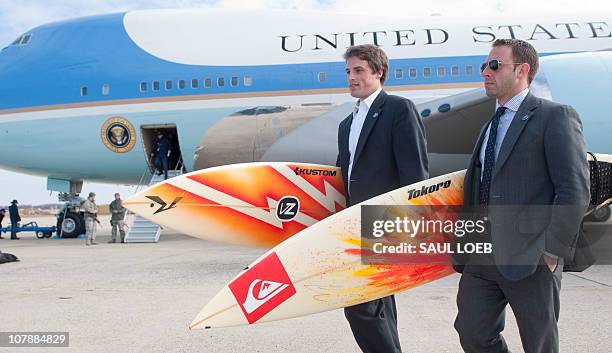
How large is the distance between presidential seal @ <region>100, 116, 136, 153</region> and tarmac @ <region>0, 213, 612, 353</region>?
4.81 meters

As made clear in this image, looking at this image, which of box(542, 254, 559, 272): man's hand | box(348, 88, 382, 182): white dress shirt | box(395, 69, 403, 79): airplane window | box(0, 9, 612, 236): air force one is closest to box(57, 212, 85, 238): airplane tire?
box(0, 9, 612, 236): air force one

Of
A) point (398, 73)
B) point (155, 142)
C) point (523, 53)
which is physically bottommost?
point (523, 53)

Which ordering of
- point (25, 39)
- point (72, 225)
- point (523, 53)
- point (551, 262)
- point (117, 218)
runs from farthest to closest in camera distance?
1. point (72, 225)
2. point (117, 218)
3. point (25, 39)
4. point (523, 53)
5. point (551, 262)

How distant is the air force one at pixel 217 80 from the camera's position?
975 centimetres

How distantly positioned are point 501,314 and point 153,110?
9717 millimetres

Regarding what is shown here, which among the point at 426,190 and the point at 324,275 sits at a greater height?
the point at 426,190

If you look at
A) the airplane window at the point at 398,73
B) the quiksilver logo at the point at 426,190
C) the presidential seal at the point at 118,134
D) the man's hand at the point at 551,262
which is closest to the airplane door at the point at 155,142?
the presidential seal at the point at 118,134

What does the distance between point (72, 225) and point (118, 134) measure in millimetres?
3359

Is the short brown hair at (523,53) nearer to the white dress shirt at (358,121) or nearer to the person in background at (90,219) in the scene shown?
the white dress shirt at (358,121)

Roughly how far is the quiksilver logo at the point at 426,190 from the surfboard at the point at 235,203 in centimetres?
106

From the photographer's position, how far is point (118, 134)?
11.0 metres

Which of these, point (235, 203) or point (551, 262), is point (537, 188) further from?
point (235, 203)

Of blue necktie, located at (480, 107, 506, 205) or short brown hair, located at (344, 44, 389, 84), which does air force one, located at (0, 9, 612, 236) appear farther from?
blue necktie, located at (480, 107, 506, 205)

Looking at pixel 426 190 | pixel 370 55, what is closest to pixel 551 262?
pixel 426 190
